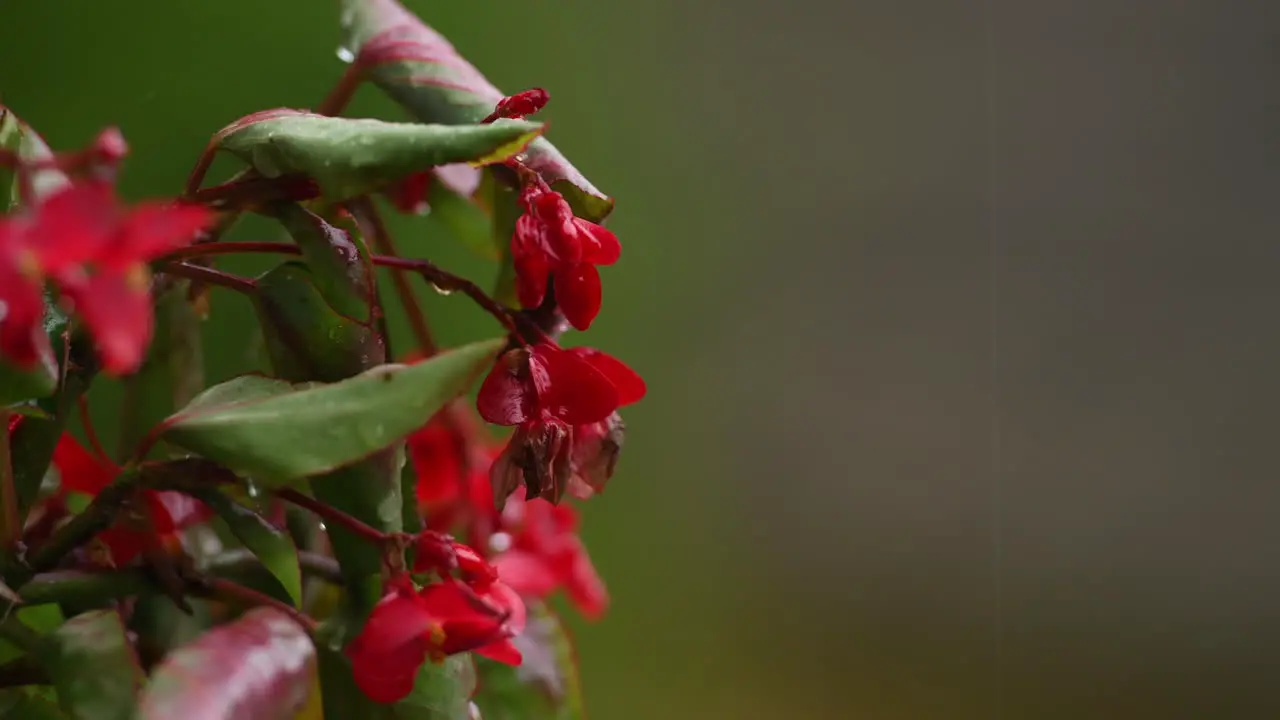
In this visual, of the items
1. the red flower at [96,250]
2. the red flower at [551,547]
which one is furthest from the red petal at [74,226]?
the red flower at [551,547]

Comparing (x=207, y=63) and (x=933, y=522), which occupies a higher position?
(x=207, y=63)

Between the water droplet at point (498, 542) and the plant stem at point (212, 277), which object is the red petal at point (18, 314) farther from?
the water droplet at point (498, 542)

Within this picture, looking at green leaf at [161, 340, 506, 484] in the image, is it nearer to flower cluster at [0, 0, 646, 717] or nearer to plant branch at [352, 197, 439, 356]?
flower cluster at [0, 0, 646, 717]

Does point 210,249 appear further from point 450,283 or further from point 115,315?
point 115,315

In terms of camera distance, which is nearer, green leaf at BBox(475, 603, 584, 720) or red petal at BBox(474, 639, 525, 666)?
red petal at BBox(474, 639, 525, 666)

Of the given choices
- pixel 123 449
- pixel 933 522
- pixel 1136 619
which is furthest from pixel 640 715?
pixel 123 449

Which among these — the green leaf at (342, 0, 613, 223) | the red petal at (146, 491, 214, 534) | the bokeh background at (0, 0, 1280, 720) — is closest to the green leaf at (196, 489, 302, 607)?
the red petal at (146, 491, 214, 534)

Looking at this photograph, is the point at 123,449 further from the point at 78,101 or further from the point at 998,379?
the point at 998,379
